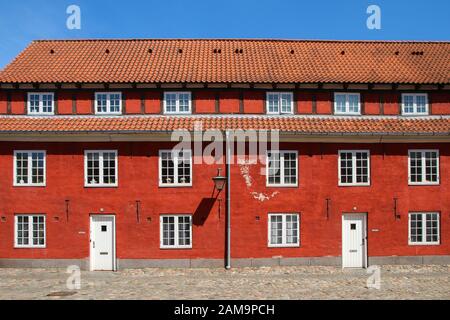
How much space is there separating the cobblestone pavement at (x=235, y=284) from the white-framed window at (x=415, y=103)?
266 inches

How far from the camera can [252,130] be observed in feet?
65.5

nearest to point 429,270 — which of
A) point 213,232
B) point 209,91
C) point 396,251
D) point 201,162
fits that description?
point 396,251

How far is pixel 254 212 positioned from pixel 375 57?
1021 cm

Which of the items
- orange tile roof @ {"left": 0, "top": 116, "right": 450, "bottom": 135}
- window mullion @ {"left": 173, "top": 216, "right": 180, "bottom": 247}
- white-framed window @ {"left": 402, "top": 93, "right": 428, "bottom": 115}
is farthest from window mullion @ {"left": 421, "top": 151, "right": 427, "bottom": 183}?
window mullion @ {"left": 173, "top": 216, "right": 180, "bottom": 247}

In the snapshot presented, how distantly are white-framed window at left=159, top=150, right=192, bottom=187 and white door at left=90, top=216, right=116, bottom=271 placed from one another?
2.77 m

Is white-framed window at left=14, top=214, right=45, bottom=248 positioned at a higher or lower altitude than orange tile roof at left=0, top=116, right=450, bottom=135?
lower

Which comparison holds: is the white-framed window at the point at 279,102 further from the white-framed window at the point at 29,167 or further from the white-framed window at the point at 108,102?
the white-framed window at the point at 29,167

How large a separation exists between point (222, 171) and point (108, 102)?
5.81 metres

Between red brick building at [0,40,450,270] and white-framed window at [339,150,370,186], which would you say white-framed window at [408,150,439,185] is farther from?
white-framed window at [339,150,370,186]

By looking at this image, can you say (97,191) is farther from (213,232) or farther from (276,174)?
(276,174)

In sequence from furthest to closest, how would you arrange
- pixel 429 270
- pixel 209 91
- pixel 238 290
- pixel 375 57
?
pixel 375 57
pixel 209 91
pixel 429 270
pixel 238 290

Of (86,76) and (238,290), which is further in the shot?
(86,76)

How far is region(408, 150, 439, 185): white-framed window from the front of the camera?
20.9 metres

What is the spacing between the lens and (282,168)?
67.4ft
